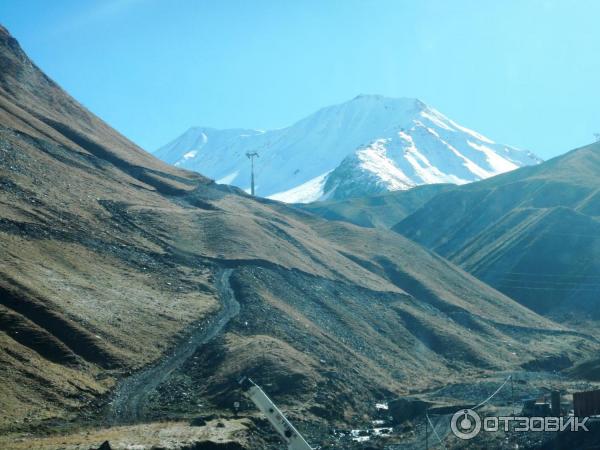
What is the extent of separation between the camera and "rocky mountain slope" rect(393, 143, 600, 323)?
115 metres

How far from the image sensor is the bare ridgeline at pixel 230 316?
46.2 meters

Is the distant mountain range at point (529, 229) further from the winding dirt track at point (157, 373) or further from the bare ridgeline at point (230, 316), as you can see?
the winding dirt track at point (157, 373)

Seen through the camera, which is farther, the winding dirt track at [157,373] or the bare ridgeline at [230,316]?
the winding dirt track at [157,373]

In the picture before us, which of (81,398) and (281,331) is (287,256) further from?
(81,398)

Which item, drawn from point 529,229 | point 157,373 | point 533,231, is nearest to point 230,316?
point 157,373

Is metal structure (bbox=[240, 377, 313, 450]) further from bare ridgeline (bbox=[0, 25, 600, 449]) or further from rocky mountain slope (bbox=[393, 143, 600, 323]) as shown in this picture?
rocky mountain slope (bbox=[393, 143, 600, 323])

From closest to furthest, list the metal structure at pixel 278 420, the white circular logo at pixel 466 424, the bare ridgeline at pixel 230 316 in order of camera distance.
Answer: the metal structure at pixel 278 420 → the white circular logo at pixel 466 424 → the bare ridgeline at pixel 230 316

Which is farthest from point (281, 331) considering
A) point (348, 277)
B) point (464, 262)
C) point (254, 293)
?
point (464, 262)

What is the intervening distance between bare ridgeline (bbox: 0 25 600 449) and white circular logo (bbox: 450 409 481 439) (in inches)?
14.5

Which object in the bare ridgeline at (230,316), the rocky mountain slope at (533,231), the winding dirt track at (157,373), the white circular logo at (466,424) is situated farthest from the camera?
the rocky mountain slope at (533,231)

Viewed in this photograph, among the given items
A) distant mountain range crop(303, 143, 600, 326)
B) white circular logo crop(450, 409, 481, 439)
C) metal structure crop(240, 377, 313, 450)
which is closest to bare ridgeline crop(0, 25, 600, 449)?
metal structure crop(240, 377, 313, 450)

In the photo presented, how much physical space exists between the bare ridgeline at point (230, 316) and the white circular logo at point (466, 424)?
37cm

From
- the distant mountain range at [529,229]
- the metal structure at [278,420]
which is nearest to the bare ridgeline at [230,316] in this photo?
the metal structure at [278,420]

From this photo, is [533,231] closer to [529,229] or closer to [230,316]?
[529,229]
